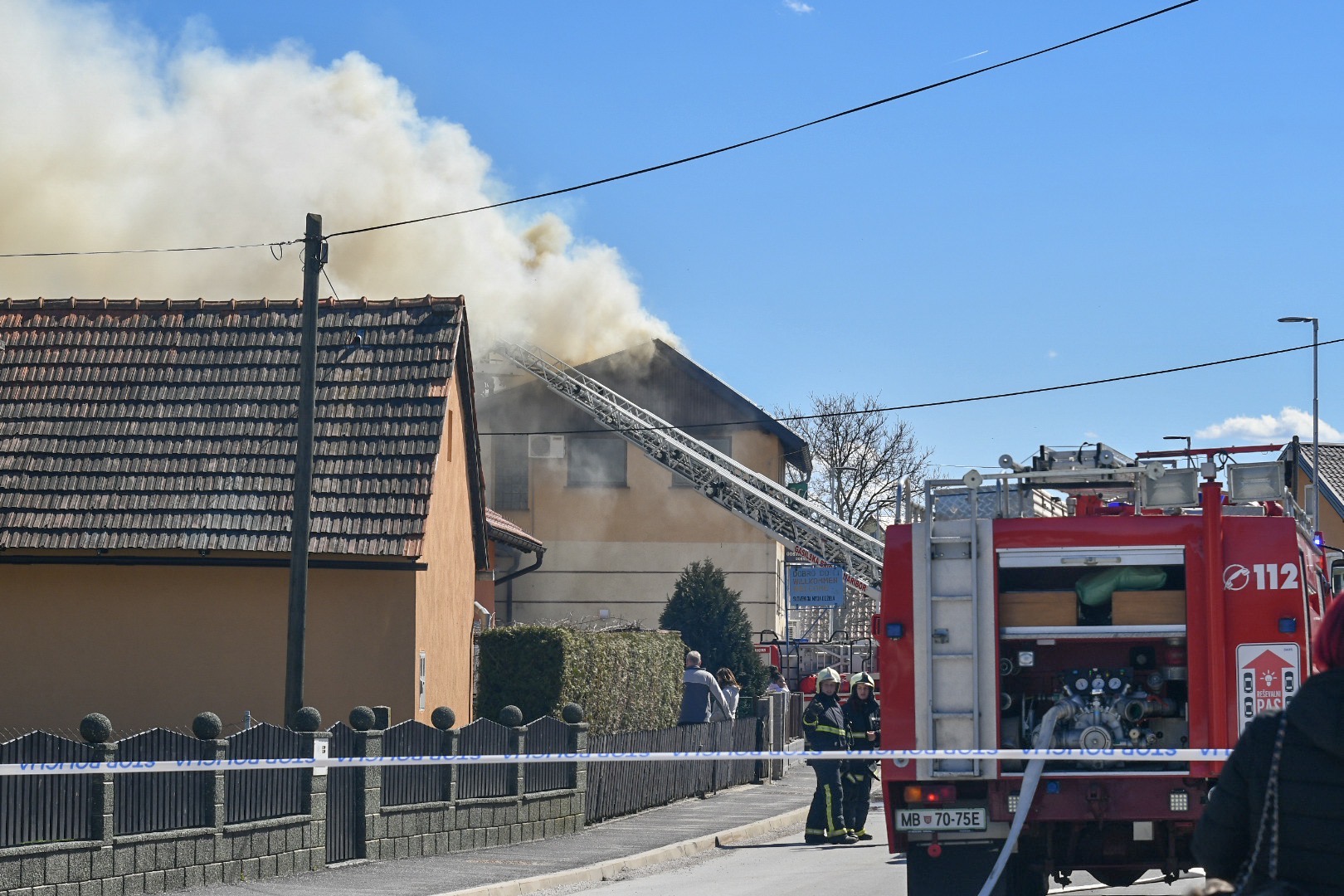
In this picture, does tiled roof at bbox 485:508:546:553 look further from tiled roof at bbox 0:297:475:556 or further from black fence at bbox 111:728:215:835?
black fence at bbox 111:728:215:835

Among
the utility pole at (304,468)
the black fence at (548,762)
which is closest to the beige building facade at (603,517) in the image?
the black fence at (548,762)

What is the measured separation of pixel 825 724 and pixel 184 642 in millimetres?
7672

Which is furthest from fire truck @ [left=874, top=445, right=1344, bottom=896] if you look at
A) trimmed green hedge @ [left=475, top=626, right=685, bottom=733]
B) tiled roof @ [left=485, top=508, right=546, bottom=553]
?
tiled roof @ [left=485, top=508, right=546, bottom=553]

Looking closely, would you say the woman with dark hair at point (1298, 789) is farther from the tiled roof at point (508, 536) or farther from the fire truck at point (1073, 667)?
the tiled roof at point (508, 536)

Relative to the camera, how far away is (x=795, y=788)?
21531 mm

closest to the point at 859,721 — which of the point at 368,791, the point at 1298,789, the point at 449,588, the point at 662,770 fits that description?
the point at 662,770

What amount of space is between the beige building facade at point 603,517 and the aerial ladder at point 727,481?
1.69 metres

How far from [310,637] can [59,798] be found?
9188mm

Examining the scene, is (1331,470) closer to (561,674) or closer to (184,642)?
(561,674)

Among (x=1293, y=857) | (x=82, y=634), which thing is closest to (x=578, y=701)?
(x=82, y=634)

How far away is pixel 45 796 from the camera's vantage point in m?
9.55

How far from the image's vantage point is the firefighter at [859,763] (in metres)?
15.6

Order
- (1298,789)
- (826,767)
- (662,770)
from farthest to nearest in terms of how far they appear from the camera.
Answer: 1. (662,770)
2. (826,767)
3. (1298,789)

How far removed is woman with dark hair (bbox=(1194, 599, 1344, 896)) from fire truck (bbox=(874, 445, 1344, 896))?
5.14m
